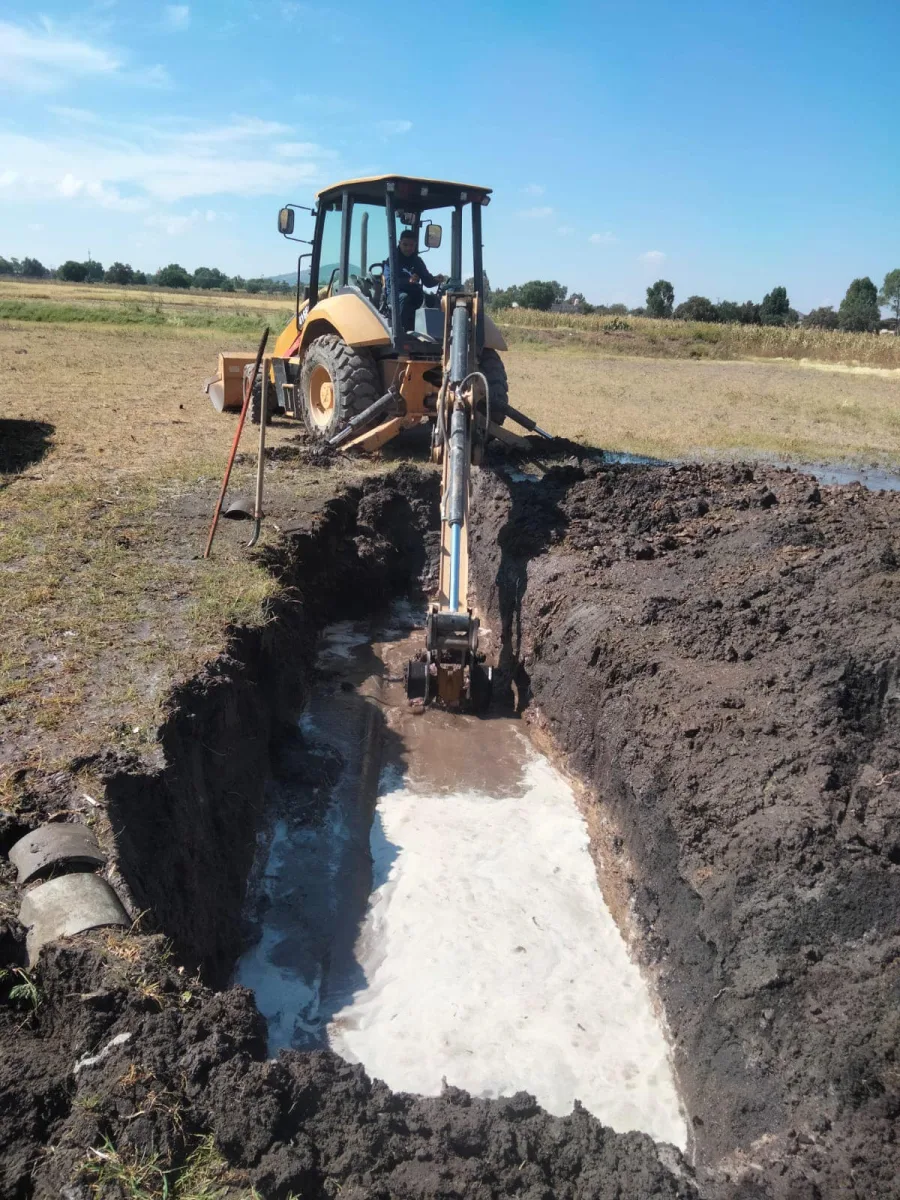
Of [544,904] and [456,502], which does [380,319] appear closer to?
[456,502]

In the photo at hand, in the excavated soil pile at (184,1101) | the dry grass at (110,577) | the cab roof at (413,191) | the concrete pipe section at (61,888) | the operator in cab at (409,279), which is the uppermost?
the cab roof at (413,191)

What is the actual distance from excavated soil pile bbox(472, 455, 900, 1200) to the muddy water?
0.85ft

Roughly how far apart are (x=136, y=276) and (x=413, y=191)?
83.7 meters

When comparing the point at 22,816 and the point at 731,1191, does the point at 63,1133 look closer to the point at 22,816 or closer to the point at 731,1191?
the point at 22,816

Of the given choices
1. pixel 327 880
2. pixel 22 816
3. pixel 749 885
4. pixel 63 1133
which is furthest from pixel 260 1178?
pixel 327 880

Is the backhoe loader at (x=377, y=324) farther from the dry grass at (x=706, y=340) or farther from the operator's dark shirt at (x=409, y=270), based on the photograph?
the dry grass at (x=706, y=340)

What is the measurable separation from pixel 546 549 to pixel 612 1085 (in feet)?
15.3

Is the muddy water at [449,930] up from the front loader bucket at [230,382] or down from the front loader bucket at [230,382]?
down

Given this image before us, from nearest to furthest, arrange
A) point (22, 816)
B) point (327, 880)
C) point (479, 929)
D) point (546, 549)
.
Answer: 1. point (22, 816)
2. point (479, 929)
3. point (327, 880)
4. point (546, 549)

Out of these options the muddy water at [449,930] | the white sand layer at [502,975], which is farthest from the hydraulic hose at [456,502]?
the white sand layer at [502,975]

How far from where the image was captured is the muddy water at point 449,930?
12.7 ft

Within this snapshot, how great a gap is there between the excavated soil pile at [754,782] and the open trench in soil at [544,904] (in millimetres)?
18

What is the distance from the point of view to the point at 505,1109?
3186 mm

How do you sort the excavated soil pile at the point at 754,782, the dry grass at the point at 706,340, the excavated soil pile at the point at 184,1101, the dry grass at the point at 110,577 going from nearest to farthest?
the excavated soil pile at the point at 184,1101
the excavated soil pile at the point at 754,782
the dry grass at the point at 110,577
the dry grass at the point at 706,340
